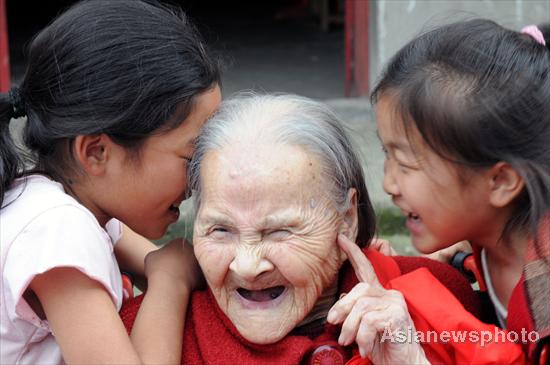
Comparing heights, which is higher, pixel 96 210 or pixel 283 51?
pixel 96 210

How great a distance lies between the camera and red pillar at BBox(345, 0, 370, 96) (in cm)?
625

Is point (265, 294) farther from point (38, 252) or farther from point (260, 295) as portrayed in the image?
point (38, 252)

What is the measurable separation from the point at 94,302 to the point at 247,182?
0.49m

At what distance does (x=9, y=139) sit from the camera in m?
2.60

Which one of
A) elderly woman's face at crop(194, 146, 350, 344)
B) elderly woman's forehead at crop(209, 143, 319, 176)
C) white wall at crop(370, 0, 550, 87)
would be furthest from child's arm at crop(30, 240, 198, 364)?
white wall at crop(370, 0, 550, 87)

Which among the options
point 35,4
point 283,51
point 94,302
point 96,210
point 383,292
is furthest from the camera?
point 35,4

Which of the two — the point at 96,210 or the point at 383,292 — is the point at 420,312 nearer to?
the point at 383,292

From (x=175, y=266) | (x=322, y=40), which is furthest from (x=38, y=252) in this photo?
(x=322, y=40)

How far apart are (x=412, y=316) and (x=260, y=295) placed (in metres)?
0.37

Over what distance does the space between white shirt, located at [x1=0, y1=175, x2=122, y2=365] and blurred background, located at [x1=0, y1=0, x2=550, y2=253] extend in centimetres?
31

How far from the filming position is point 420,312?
2186 mm

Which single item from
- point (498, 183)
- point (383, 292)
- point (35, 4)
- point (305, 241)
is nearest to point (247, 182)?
point (305, 241)

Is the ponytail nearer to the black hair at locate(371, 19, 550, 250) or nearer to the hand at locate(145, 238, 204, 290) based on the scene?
the hand at locate(145, 238, 204, 290)

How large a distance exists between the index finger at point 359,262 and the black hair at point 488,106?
0.32 m
